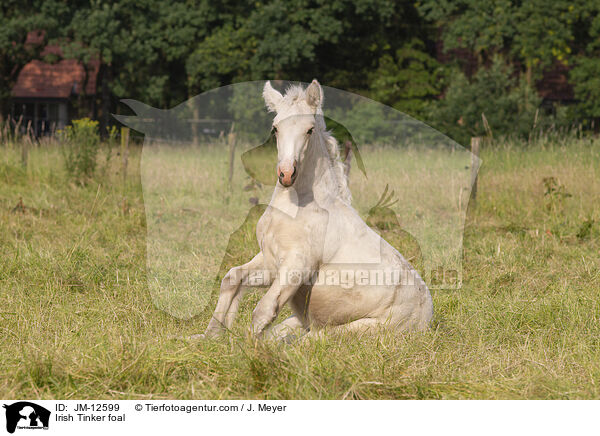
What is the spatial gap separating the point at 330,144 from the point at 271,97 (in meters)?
0.50

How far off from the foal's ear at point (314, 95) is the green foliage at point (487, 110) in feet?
51.0

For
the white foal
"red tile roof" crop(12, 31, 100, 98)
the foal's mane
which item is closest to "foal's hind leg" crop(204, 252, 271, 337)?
the white foal

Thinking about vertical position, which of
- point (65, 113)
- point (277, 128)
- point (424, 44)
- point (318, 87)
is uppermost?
point (424, 44)

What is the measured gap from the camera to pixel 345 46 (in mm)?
28125

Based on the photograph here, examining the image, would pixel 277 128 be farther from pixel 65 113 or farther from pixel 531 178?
pixel 65 113

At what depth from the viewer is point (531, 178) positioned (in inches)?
408

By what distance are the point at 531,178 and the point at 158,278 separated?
6982 mm

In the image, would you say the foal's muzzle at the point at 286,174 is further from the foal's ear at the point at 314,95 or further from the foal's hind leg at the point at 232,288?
the foal's hind leg at the point at 232,288

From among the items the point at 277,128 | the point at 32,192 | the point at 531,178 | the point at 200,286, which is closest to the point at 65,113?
the point at 32,192

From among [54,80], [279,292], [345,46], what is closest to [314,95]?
[279,292]

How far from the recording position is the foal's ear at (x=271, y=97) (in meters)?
3.72

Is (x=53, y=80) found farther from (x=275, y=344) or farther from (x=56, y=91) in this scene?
(x=275, y=344)

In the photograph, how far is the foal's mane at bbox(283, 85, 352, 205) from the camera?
144 inches

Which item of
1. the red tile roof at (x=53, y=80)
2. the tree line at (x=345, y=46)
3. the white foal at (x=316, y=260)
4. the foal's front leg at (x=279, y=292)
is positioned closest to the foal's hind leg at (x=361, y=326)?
the white foal at (x=316, y=260)
